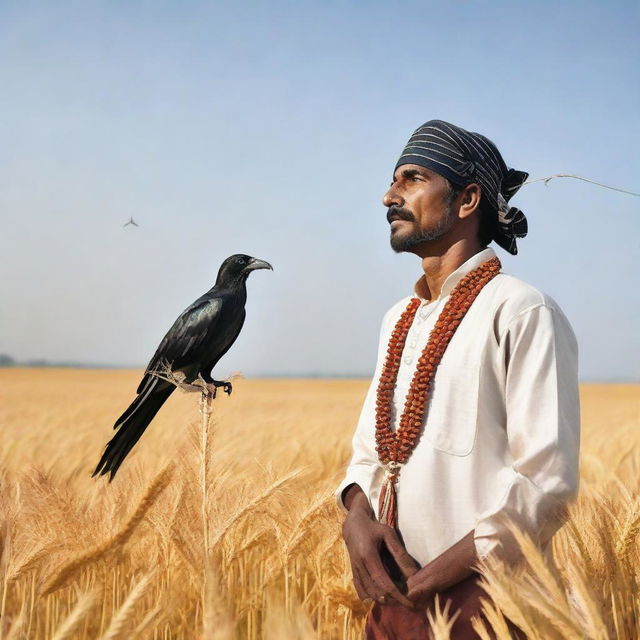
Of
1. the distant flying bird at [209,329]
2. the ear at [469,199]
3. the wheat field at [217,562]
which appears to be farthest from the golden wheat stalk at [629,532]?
the distant flying bird at [209,329]

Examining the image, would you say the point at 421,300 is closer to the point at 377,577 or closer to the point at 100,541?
the point at 377,577

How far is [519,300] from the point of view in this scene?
171 centimetres

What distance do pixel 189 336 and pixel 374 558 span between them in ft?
2.73

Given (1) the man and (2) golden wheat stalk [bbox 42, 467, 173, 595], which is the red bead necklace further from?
(2) golden wheat stalk [bbox 42, 467, 173, 595]

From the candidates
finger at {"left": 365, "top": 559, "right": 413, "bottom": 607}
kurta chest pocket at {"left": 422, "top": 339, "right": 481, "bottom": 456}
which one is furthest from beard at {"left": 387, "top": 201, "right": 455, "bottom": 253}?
finger at {"left": 365, "top": 559, "right": 413, "bottom": 607}

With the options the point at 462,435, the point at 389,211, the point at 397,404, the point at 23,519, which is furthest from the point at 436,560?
the point at 23,519

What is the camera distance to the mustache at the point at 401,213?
6.07ft

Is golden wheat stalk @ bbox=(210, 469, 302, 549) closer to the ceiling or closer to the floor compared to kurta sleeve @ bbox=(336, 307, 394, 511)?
closer to the floor

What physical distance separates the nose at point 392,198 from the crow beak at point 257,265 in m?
0.47

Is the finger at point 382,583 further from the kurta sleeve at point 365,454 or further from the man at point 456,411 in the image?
the kurta sleeve at point 365,454

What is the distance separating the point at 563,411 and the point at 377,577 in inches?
21.1

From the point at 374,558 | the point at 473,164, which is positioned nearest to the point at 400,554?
the point at 374,558

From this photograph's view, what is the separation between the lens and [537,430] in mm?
1616

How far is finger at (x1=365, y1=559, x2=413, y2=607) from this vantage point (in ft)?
5.48
